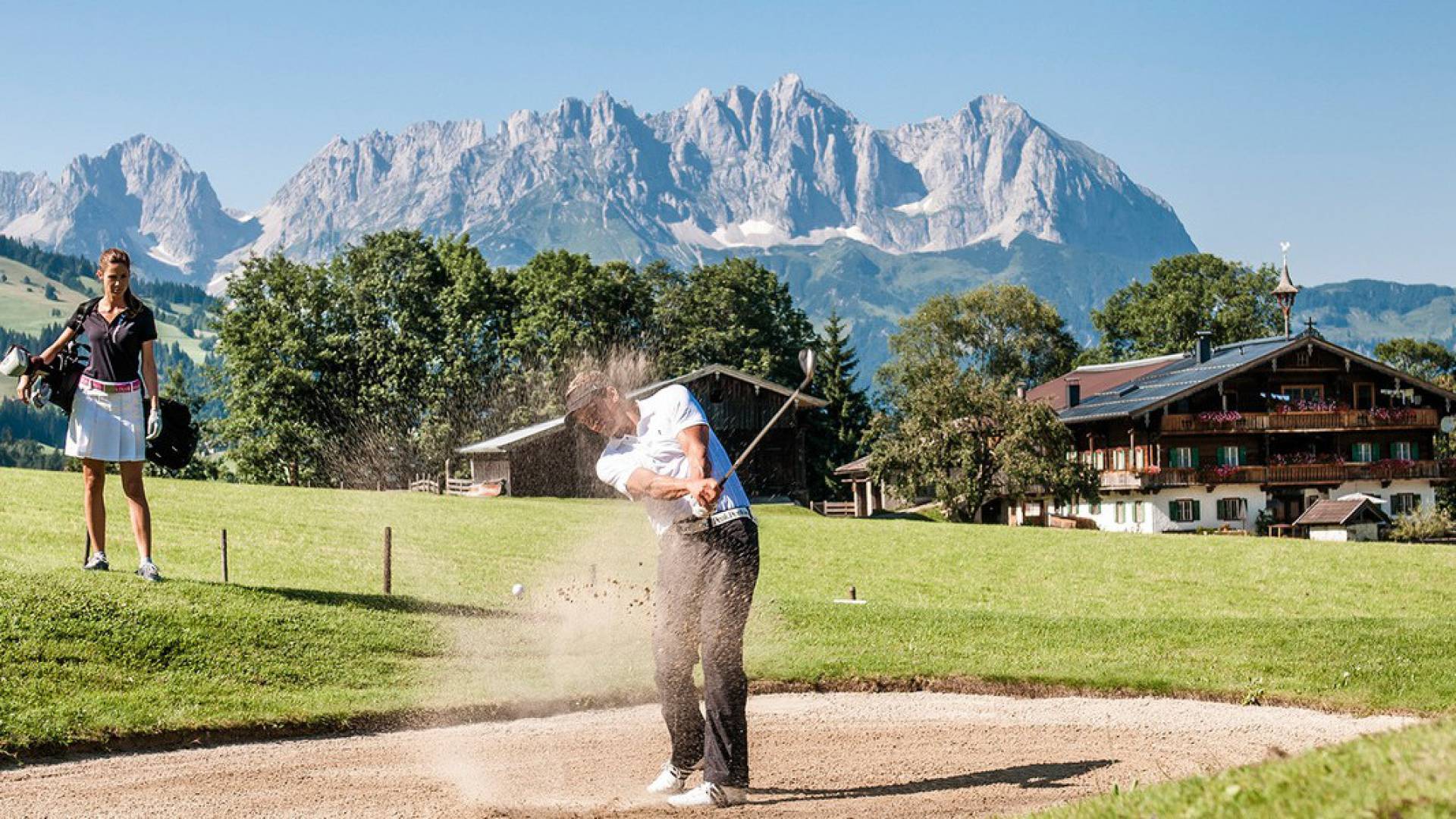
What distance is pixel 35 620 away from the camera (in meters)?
13.4

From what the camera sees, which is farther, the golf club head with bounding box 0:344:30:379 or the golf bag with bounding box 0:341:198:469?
the golf bag with bounding box 0:341:198:469

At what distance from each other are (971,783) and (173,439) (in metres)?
8.40

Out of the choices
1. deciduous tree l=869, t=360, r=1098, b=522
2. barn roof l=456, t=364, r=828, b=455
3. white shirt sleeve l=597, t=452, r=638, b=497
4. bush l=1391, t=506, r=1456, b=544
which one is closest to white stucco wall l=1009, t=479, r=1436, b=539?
bush l=1391, t=506, r=1456, b=544

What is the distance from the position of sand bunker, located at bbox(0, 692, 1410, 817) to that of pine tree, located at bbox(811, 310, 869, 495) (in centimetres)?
8837

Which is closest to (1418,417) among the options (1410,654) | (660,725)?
(1410,654)

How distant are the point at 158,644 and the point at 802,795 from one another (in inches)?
276

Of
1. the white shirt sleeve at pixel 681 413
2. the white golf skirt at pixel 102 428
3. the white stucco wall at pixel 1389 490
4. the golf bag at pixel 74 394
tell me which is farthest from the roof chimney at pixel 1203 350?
the white shirt sleeve at pixel 681 413

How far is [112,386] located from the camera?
44.5ft

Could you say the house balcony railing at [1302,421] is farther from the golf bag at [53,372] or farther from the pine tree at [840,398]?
the golf bag at [53,372]

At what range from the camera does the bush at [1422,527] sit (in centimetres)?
6309

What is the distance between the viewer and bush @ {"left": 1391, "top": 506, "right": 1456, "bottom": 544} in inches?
2484

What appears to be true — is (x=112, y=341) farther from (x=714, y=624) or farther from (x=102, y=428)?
(x=714, y=624)

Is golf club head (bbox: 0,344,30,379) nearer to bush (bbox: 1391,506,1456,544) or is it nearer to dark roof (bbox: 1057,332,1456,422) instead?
dark roof (bbox: 1057,332,1456,422)

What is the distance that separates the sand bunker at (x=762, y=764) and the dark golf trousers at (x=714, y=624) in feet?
1.41
